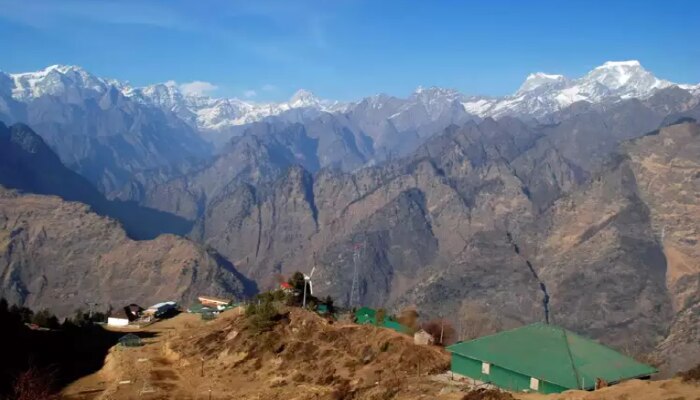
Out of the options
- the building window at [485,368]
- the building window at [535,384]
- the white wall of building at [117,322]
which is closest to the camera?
the building window at [535,384]

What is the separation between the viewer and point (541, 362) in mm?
48562

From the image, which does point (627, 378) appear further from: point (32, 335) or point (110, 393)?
point (32, 335)

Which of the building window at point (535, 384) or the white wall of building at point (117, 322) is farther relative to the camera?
the white wall of building at point (117, 322)

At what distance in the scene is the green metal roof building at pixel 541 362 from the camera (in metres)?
46.5

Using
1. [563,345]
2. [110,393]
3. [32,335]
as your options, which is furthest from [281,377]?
[32,335]

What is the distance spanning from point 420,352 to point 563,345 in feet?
37.3

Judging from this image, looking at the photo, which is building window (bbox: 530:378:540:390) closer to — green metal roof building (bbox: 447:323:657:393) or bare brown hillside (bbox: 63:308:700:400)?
green metal roof building (bbox: 447:323:657:393)

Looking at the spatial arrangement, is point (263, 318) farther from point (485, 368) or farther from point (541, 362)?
point (541, 362)

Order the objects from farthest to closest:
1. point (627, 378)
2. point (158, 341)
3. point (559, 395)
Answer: point (158, 341) < point (627, 378) < point (559, 395)

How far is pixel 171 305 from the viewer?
438 ft

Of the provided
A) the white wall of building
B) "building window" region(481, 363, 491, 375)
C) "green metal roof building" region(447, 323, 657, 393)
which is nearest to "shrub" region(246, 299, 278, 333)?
"green metal roof building" region(447, 323, 657, 393)

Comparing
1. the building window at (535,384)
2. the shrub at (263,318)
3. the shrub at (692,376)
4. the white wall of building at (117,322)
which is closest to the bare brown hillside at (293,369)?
the shrub at (692,376)

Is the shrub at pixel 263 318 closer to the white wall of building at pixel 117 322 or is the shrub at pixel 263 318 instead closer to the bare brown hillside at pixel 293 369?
the bare brown hillside at pixel 293 369

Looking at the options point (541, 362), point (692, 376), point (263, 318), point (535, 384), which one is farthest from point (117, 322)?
point (692, 376)
